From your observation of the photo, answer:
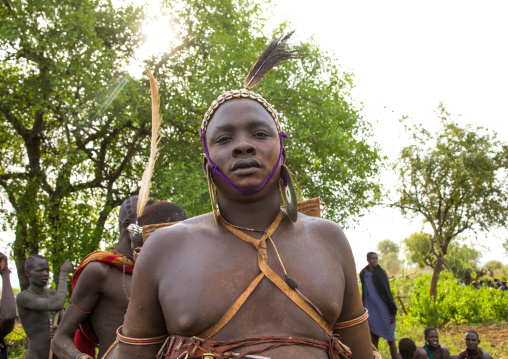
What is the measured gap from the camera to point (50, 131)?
13641 mm

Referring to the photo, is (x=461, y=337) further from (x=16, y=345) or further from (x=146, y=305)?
(x=146, y=305)

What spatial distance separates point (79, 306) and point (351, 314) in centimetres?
223

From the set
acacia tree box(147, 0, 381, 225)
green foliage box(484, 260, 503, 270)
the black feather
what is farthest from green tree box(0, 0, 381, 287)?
green foliage box(484, 260, 503, 270)

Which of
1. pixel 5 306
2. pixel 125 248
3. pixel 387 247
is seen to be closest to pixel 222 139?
pixel 125 248

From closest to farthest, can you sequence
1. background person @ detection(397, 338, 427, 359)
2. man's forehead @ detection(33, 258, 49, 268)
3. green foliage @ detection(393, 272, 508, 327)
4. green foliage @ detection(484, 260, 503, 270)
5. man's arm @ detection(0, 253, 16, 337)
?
man's arm @ detection(0, 253, 16, 337)
man's forehead @ detection(33, 258, 49, 268)
background person @ detection(397, 338, 427, 359)
green foliage @ detection(393, 272, 508, 327)
green foliage @ detection(484, 260, 503, 270)

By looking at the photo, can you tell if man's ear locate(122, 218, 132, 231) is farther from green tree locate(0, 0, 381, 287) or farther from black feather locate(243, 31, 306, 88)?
green tree locate(0, 0, 381, 287)

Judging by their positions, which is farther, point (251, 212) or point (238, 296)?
point (251, 212)

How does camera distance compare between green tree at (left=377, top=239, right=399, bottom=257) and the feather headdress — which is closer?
the feather headdress

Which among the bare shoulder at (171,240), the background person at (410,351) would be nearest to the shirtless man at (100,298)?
the bare shoulder at (171,240)

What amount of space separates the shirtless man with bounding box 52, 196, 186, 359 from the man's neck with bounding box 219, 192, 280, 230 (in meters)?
1.48

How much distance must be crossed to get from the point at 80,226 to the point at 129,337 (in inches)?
451

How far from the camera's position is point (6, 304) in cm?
519

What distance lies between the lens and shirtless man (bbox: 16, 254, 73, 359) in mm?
5387

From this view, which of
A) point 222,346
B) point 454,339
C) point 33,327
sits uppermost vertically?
point 222,346
